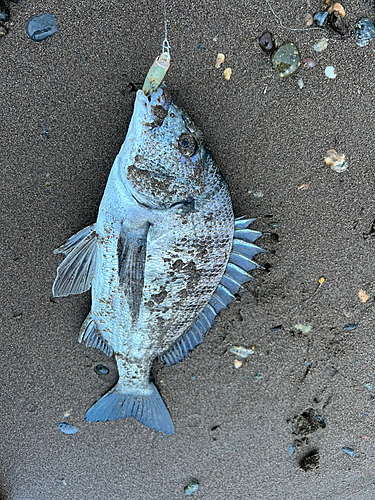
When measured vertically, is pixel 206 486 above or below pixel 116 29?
below

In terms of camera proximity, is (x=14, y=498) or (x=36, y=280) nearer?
(x=36, y=280)

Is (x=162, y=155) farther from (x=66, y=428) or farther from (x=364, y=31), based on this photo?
(x=66, y=428)

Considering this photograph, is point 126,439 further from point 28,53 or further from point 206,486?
point 28,53

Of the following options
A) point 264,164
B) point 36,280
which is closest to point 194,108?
point 264,164

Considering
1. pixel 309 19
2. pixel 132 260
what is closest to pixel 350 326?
pixel 132 260

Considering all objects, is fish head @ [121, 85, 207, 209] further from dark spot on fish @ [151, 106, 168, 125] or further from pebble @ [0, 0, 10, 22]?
pebble @ [0, 0, 10, 22]
